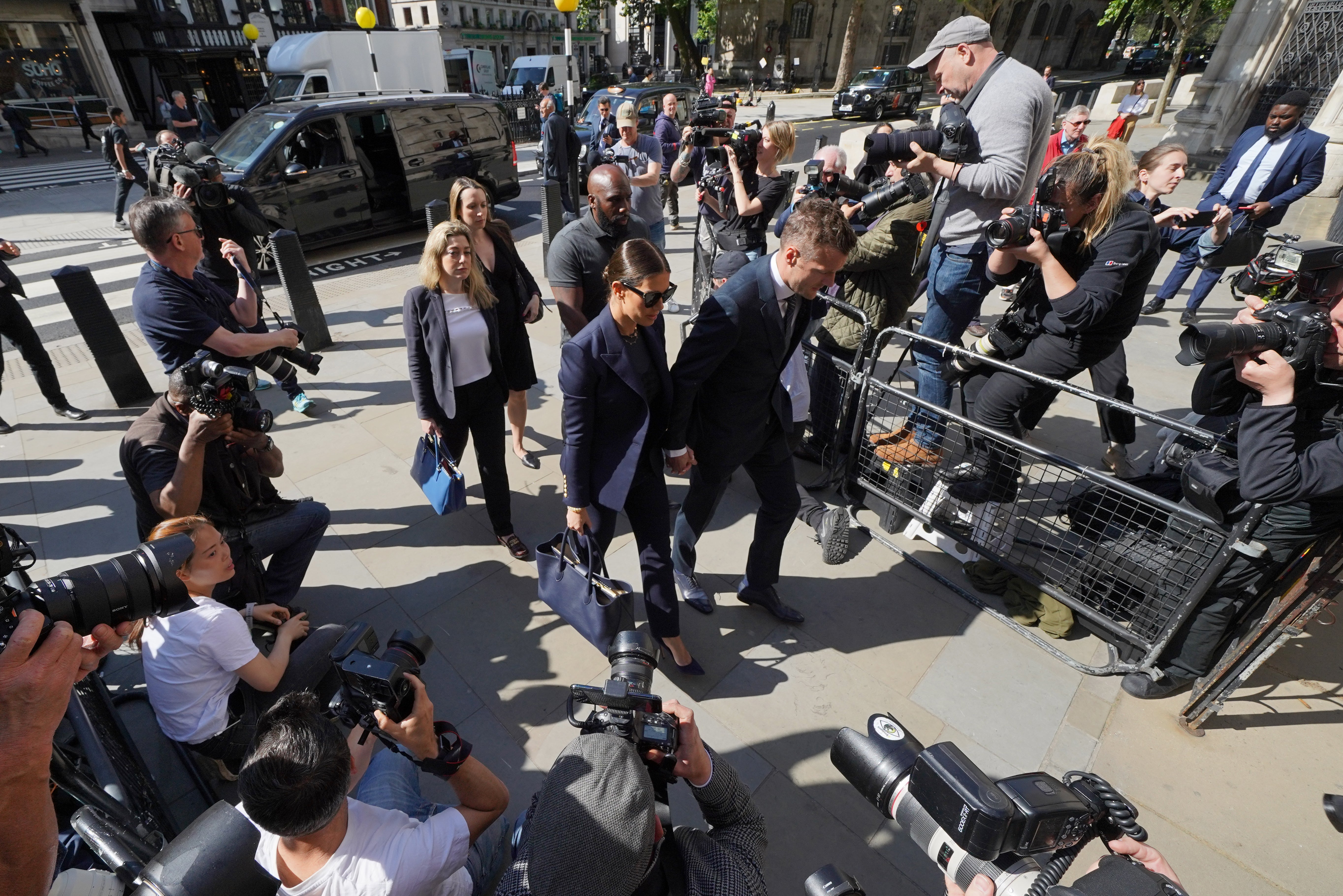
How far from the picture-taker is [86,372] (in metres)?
5.79

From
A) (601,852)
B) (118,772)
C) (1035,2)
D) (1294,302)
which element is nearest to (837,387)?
(1294,302)

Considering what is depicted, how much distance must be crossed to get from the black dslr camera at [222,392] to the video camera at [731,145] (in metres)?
4.18

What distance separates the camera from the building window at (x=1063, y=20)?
44.3 metres

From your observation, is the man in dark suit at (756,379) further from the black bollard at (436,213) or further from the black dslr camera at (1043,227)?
the black bollard at (436,213)

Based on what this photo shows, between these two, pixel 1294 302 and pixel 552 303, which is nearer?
pixel 1294 302

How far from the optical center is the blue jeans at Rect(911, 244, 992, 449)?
3.93 metres

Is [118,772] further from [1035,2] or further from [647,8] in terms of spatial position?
[1035,2]

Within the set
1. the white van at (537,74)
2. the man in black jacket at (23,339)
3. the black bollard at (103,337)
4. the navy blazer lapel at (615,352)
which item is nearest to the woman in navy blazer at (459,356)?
the navy blazer lapel at (615,352)

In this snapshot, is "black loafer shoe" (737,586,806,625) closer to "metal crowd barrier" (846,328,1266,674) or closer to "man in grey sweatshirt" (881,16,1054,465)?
"metal crowd barrier" (846,328,1266,674)

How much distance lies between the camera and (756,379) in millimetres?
2707

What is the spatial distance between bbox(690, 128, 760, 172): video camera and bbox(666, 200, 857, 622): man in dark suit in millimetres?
3070

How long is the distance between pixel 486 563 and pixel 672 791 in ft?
5.54

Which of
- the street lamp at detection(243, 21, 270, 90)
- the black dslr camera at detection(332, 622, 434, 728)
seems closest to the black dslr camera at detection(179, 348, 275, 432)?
the black dslr camera at detection(332, 622, 434, 728)

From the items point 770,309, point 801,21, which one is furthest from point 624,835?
point 801,21
